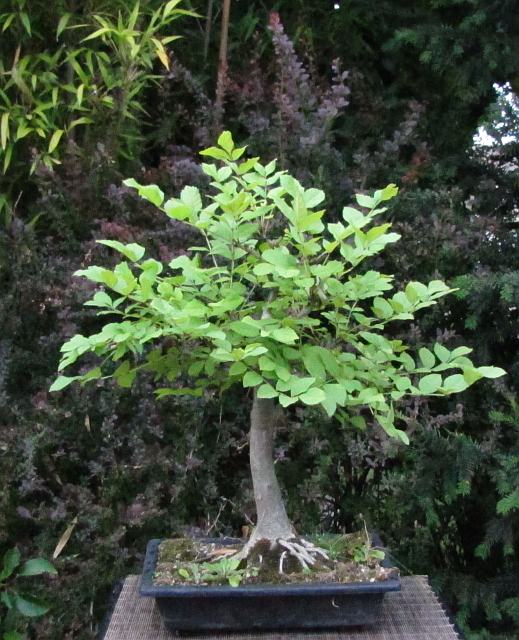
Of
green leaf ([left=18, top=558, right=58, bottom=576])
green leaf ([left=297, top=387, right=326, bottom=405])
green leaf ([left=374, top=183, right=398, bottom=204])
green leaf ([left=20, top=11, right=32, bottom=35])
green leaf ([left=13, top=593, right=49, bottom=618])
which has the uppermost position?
green leaf ([left=20, top=11, right=32, bottom=35])

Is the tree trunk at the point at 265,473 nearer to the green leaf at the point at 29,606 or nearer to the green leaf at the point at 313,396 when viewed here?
the green leaf at the point at 313,396

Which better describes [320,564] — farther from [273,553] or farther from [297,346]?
[297,346]

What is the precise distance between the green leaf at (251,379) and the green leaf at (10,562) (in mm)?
981

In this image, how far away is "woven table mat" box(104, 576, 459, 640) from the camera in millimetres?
1089

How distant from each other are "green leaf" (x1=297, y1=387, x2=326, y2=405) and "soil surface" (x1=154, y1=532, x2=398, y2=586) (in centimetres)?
32

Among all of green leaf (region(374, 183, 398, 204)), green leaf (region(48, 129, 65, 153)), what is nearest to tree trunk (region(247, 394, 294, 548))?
green leaf (region(374, 183, 398, 204))

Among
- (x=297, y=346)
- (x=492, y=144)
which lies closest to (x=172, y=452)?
(x=297, y=346)

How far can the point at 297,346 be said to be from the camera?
1105 mm

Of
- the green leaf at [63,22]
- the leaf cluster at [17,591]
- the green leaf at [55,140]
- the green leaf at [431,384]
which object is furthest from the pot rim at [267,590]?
the green leaf at [63,22]

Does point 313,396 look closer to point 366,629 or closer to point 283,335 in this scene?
point 283,335

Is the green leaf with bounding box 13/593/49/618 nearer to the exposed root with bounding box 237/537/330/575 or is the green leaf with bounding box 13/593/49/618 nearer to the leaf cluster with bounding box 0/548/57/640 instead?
the leaf cluster with bounding box 0/548/57/640

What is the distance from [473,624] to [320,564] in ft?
2.85

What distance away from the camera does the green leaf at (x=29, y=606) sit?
5.37 ft

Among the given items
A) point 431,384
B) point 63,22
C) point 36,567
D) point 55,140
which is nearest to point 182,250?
point 55,140
